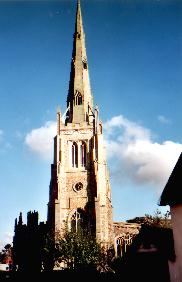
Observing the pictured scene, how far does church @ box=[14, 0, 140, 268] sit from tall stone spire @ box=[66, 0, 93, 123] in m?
0.15

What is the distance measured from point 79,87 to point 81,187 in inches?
651

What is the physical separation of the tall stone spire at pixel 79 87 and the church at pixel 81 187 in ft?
0.49

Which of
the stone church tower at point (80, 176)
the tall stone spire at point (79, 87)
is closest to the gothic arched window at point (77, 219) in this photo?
the stone church tower at point (80, 176)

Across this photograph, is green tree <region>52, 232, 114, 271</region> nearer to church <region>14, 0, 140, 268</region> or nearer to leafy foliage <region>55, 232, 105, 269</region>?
leafy foliage <region>55, 232, 105, 269</region>

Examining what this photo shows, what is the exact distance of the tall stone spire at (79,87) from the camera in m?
46.4

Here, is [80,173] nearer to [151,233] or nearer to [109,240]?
[109,240]

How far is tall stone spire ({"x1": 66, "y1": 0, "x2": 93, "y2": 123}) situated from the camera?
46397mm

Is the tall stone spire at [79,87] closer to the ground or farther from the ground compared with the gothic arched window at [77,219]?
farther from the ground

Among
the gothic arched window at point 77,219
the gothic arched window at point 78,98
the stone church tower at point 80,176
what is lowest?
the gothic arched window at point 77,219

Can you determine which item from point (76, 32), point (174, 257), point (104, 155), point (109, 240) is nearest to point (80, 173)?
point (104, 155)

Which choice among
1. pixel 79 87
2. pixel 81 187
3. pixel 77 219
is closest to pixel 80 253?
pixel 77 219

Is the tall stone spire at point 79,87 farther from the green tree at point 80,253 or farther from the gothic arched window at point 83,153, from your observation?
the green tree at point 80,253

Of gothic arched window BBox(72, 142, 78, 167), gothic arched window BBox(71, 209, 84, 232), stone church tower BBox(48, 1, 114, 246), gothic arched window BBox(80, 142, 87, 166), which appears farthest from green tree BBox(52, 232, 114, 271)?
gothic arched window BBox(80, 142, 87, 166)

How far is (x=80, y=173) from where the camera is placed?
1606 inches
